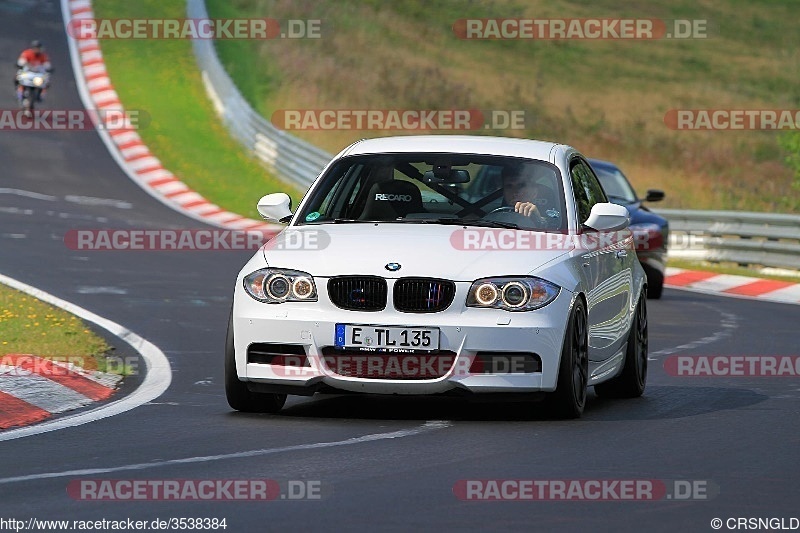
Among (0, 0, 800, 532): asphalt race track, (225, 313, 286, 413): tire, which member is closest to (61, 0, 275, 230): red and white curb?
(0, 0, 800, 532): asphalt race track

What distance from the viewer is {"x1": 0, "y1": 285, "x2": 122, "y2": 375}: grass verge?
11.9 meters

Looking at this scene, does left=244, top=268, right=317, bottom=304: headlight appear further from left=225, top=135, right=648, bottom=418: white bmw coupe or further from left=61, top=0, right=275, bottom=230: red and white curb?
left=61, top=0, right=275, bottom=230: red and white curb

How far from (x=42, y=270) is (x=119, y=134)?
16.7 m

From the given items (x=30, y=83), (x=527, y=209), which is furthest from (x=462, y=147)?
(x=30, y=83)

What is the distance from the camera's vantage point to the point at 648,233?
20297 mm

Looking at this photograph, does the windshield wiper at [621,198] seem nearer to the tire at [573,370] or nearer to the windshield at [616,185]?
the windshield at [616,185]

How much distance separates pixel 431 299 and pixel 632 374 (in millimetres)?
2356

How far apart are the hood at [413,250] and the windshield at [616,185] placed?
35.3ft

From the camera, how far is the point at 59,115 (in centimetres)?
3631

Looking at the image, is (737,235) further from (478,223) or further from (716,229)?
(478,223)

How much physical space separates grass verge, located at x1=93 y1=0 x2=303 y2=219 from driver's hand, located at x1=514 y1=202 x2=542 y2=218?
1802 cm

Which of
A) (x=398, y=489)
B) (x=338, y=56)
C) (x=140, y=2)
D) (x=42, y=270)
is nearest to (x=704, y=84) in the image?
(x=338, y=56)

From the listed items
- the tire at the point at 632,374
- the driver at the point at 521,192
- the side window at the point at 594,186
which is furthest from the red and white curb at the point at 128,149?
the driver at the point at 521,192

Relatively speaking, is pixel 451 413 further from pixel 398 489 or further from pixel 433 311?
pixel 398 489
